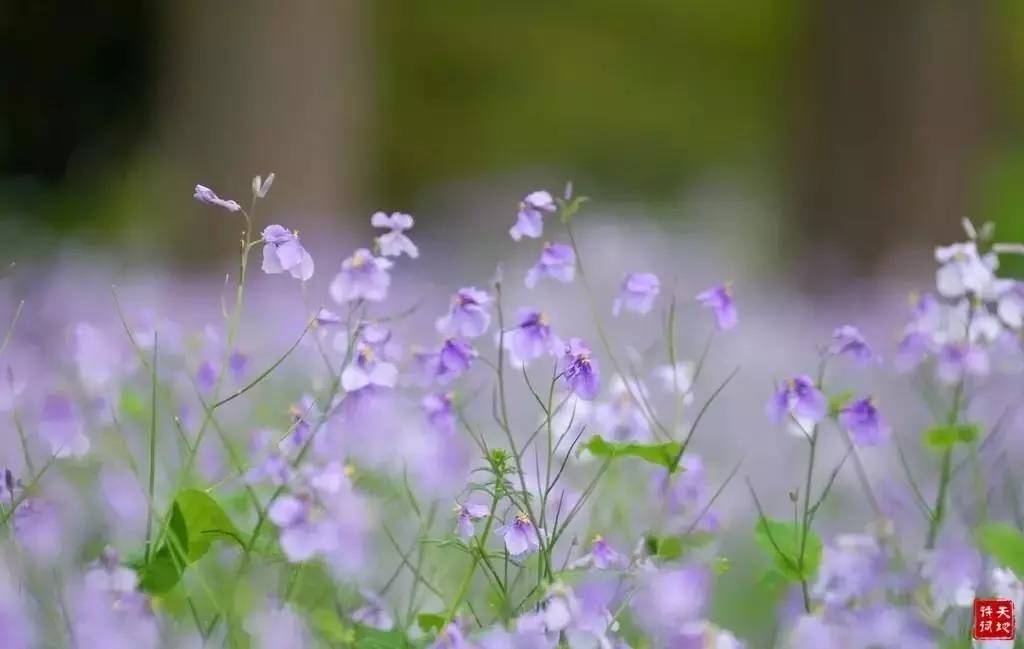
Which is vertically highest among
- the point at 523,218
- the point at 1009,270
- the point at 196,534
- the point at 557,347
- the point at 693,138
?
the point at 693,138

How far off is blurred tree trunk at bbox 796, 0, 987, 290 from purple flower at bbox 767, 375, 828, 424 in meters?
4.49

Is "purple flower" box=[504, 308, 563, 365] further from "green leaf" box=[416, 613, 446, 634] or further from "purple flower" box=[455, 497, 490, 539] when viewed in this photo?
"green leaf" box=[416, 613, 446, 634]

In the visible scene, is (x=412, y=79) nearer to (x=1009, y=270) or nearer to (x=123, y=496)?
(x=1009, y=270)

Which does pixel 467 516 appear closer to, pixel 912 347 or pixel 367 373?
pixel 367 373

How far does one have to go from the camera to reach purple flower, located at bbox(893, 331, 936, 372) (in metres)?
1.93

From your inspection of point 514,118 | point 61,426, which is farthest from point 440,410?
point 514,118

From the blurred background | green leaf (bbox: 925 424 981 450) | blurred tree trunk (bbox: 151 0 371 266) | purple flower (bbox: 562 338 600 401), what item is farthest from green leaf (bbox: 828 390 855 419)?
blurred tree trunk (bbox: 151 0 371 266)

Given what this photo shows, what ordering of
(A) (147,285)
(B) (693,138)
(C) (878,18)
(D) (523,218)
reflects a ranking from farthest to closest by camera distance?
(B) (693,138)
(C) (878,18)
(A) (147,285)
(D) (523,218)

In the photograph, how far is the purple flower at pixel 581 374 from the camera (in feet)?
5.12

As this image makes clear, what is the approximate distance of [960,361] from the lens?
1.94 m

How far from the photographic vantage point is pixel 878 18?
630 cm

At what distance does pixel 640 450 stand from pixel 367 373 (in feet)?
1.01

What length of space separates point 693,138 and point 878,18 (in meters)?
9.11

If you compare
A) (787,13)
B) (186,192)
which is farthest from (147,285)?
(787,13)
